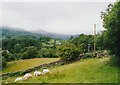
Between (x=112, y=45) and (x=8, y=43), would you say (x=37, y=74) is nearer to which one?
(x=112, y=45)

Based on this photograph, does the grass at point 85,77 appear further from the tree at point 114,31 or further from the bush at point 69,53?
the bush at point 69,53

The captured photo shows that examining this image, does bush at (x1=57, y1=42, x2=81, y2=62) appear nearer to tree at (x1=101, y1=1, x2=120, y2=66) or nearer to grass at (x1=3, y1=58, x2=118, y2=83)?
grass at (x1=3, y1=58, x2=118, y2=83)

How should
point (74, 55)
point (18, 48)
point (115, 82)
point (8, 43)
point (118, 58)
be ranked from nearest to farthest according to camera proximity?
point (115, 82)
point (118, 58)
point (74, 55)
point (18, 48)
point (8, 43)

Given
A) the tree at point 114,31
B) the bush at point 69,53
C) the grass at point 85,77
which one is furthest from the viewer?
the bush at point 69,53

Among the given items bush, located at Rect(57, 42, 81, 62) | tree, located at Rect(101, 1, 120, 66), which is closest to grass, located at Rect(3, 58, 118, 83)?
tree, located at Rect(101, 1, 120, 66)

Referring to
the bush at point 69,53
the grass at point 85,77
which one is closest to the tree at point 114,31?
the grass at point 85,77

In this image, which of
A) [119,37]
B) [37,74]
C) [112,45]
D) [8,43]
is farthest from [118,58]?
[8,43]

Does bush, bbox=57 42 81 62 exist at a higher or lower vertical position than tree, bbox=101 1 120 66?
lower

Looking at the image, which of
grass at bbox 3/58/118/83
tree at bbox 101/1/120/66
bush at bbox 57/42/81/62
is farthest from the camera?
bush at bbox 57/42/81/62

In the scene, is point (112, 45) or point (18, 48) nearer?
point (112, 45)

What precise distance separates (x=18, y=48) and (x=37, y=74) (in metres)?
51.4

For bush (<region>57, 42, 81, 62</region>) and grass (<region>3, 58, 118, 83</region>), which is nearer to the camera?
grass (<region>3, 58, 118, 83</region>)

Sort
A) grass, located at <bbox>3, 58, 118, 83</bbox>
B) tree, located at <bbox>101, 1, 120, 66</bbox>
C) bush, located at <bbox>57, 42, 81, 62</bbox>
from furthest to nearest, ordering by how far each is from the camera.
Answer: bush, located at <bbox>57, 42, 81, 62</bbox>
tree, located at <bbox>101, 1, 120, 66</bbox>
grass, located at <bbox>3, 58, 118, 83</bbox>

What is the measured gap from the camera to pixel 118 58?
222 inches
